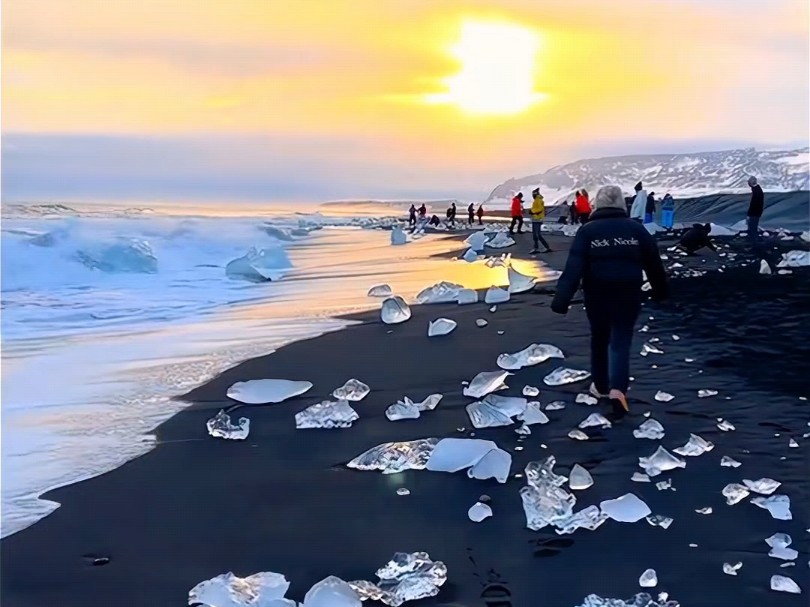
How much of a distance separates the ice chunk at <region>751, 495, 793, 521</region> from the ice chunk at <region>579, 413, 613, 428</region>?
143cm

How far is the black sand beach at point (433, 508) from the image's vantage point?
344 cm

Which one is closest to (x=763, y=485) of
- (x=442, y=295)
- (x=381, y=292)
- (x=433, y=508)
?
(x=433, y=508)

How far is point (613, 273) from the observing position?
572 centimetres

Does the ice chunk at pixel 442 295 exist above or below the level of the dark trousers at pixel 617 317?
below

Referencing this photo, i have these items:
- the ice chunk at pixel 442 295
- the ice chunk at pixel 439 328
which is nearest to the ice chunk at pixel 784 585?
the ice chunk at pixel 439 328

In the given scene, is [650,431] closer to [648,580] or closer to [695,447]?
[695,447]

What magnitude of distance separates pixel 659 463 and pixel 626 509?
0.73 meters

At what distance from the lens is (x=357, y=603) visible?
10.4ft

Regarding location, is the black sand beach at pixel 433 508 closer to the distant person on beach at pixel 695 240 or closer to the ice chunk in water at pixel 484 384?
the ice chunk in water at pixel 484 384

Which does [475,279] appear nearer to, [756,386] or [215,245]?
[756,386]

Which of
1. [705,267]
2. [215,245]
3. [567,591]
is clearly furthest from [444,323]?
[215,245]

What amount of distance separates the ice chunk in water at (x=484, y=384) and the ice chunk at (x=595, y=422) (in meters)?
1.11

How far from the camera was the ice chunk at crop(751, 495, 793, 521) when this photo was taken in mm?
3936

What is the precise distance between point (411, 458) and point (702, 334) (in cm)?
518
